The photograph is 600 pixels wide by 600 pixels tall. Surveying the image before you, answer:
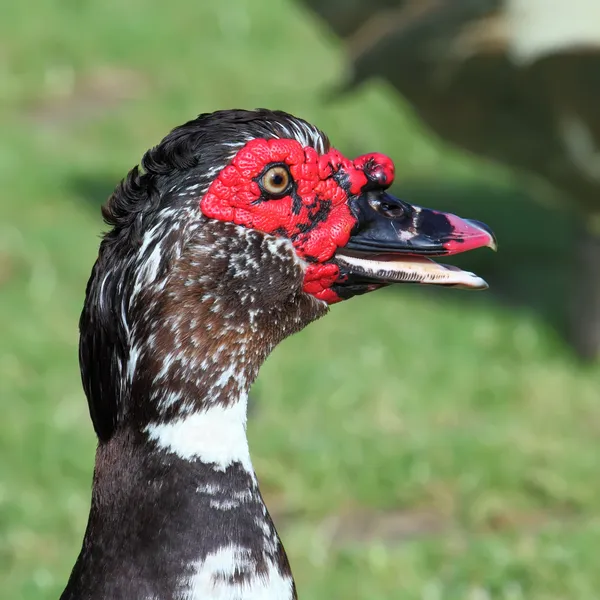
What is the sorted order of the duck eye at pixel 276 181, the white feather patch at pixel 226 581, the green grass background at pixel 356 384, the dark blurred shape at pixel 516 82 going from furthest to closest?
1. the dark blurred shape at pixel 516 82
2. the green grass background at pixel 356 384
3. the duck eye at pixel 276 181
4. the white feather patch at pixel 226 581

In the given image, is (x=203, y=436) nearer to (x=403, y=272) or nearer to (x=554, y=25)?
(x=403, y=272)

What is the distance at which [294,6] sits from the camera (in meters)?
11.1

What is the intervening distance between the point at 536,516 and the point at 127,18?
728 centimetres

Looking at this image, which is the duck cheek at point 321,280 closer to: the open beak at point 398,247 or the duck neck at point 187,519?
the open beak at point 398,247

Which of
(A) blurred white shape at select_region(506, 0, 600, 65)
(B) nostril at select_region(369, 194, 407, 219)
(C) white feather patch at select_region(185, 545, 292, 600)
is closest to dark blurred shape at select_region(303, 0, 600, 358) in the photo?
(A) blurred white shape at select_region(506, 0, 600, 65)

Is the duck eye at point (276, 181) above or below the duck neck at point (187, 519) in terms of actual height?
above

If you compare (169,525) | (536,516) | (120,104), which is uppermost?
(169,525)

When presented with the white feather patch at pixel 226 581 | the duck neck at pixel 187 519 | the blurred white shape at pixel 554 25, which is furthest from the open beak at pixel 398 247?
the blurred white shape at pixel 554 25

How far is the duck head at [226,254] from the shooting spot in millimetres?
2254

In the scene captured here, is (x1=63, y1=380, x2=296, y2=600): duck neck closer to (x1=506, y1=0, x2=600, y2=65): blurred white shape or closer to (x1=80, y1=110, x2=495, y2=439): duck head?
(x1=80, y1=110, x2=495, y2=439): duck head

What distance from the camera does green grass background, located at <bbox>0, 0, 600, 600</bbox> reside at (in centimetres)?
440

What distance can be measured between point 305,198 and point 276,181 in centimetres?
8

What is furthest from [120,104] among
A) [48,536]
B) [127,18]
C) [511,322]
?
[48,536]

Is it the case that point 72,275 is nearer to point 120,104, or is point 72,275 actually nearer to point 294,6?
point 120,104
